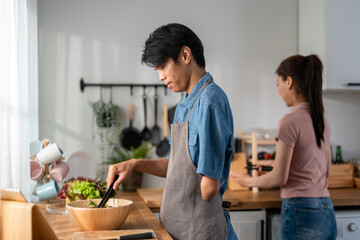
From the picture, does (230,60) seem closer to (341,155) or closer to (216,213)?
(341,155)

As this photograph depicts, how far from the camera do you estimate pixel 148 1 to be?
261 centimetres

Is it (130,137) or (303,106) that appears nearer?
(303,106)

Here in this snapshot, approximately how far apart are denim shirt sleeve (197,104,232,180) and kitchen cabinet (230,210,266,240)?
3.37ft

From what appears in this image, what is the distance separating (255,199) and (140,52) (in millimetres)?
1176

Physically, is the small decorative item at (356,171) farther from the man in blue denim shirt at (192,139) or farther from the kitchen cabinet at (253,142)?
the man in blue denim shirt at (192,139)

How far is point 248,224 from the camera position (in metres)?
2.12

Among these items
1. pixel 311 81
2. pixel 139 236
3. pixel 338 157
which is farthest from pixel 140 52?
pixel 139 236

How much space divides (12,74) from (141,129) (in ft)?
4.15

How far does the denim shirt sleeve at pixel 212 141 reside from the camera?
1145mm

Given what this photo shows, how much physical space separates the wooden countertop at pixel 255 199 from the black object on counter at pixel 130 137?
11.9 inches

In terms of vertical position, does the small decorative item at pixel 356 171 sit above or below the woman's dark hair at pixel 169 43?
below

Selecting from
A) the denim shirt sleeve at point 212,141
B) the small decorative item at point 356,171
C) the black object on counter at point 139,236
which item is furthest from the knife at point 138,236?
the small decorative item at point 356,171

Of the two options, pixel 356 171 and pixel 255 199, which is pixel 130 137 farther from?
pixel 356 171

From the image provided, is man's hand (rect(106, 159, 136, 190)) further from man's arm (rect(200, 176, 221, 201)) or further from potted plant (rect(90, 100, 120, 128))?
potted plant (rect(90, 100, 120, 128))
